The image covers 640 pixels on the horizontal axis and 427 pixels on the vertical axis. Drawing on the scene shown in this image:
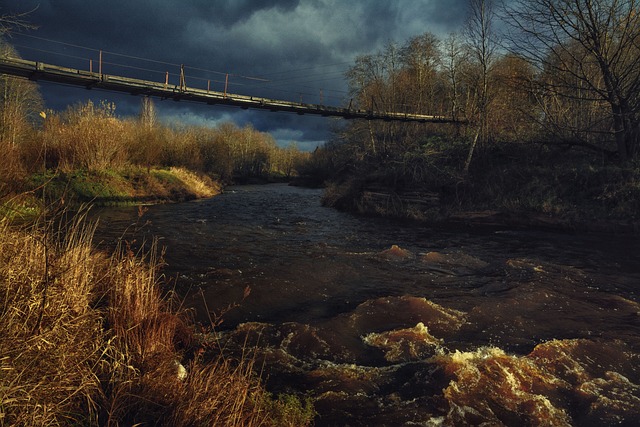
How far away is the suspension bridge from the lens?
54.7 feet

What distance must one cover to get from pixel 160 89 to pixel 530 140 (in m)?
22.0

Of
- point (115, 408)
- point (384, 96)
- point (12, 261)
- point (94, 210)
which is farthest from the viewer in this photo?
point (384, 96)

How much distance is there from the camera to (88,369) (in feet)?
9.58

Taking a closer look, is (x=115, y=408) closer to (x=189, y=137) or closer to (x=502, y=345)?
(x=502, y=345)

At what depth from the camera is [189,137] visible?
143ft

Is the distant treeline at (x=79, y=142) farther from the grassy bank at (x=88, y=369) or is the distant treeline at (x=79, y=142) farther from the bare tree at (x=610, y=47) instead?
the bare tree at (x=610, y=47)

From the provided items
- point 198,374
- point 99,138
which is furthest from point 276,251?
point 99,138

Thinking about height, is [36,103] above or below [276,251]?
above

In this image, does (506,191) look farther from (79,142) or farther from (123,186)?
(79,142)

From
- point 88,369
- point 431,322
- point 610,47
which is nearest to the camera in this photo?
point 88,369

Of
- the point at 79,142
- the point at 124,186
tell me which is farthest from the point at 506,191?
the point at 79,142

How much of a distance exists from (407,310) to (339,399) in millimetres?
2884

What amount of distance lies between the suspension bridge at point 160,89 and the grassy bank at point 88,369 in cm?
1731

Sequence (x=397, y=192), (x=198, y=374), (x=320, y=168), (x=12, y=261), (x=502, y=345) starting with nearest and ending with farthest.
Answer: (x=198, y=374) → (x=12, y=261) → (x=502, y=345) → (x=397, y=192) → (x=320, y=168)
